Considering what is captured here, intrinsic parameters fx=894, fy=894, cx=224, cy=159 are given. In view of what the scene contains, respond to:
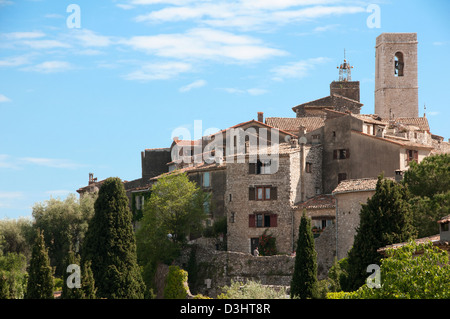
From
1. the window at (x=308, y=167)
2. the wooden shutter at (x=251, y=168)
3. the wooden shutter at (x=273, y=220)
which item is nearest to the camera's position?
the wooden shutter at (x=273, y=220)

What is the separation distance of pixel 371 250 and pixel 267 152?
21.8 meters

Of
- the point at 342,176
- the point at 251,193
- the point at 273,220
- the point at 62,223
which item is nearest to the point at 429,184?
the point at 342,176

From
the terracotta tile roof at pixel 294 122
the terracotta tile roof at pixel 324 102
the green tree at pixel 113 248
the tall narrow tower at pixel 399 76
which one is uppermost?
the tall narrow tower at pixel 399 76

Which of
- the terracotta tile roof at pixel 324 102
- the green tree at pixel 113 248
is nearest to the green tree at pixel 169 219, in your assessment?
the green tree at pixel 113 248

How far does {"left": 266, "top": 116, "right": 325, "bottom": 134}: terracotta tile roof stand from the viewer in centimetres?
7997

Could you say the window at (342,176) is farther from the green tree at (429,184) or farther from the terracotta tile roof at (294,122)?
the terracotta tile roof at (294,122)

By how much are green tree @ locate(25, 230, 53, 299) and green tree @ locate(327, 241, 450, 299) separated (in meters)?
15.5

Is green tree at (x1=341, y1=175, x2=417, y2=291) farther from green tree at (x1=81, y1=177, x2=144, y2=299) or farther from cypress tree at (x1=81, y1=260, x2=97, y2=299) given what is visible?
green tree at (x1=81, y1=177, x2=144, y2=299)

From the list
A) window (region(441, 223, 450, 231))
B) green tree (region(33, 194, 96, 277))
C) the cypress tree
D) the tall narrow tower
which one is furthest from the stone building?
the tall narrow tower

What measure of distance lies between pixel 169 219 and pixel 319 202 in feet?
38.6

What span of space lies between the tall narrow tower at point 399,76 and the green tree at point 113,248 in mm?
56670

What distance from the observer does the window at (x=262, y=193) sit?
66.1 metres

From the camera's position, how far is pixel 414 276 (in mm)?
36125
